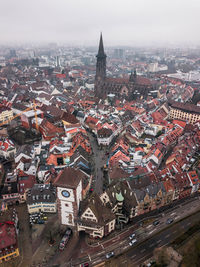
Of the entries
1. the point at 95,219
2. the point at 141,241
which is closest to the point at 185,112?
the point at 141,241

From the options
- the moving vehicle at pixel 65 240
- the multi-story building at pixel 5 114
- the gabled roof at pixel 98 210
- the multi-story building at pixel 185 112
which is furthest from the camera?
the multi-story building at pixel 5 114

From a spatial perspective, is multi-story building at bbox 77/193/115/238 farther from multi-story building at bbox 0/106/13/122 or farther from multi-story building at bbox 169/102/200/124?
multi-story building at bbox 0/106/13/122

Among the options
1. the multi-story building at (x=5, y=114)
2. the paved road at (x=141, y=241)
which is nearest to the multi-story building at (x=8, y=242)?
the paved road at (x=141, y=241)

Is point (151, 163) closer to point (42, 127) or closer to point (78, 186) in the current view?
point (78, 186)

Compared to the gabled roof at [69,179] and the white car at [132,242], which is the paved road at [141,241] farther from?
the gabled roof at [69,179]

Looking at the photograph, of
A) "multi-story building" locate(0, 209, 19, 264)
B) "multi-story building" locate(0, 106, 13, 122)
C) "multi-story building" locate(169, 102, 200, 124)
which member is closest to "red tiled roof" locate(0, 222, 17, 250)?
"multi-story building" locate(0, 209, 19, 264)

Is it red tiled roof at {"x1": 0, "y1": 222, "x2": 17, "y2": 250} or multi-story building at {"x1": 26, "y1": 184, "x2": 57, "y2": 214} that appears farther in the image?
multi-story building at {"x1": 26, "y1": 184, "x2": 57, "y2": 214}
